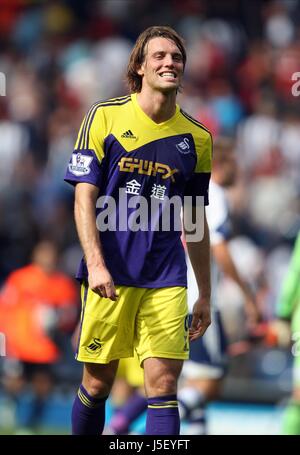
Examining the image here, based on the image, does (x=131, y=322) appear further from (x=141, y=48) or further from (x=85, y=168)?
(x=141, y=48)

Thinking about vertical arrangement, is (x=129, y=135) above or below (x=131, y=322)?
above

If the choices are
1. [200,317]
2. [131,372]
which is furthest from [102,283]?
[131,372]

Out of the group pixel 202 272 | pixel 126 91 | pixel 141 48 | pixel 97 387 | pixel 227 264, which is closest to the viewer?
pixel 141 48

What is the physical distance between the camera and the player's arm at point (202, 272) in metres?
5.82

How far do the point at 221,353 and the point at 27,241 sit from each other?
446 cm

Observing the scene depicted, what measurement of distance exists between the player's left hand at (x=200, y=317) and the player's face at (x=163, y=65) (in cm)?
115

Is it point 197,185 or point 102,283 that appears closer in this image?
point 102,283

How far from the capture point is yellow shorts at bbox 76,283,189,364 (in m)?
5.52

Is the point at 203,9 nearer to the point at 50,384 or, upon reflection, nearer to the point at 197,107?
the point at 197,107

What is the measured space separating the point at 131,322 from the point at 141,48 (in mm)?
1377

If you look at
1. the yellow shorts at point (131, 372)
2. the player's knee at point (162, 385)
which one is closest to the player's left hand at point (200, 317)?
the player's knee at point (162, 385)

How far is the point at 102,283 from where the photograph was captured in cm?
520

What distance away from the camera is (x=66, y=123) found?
12.5m
